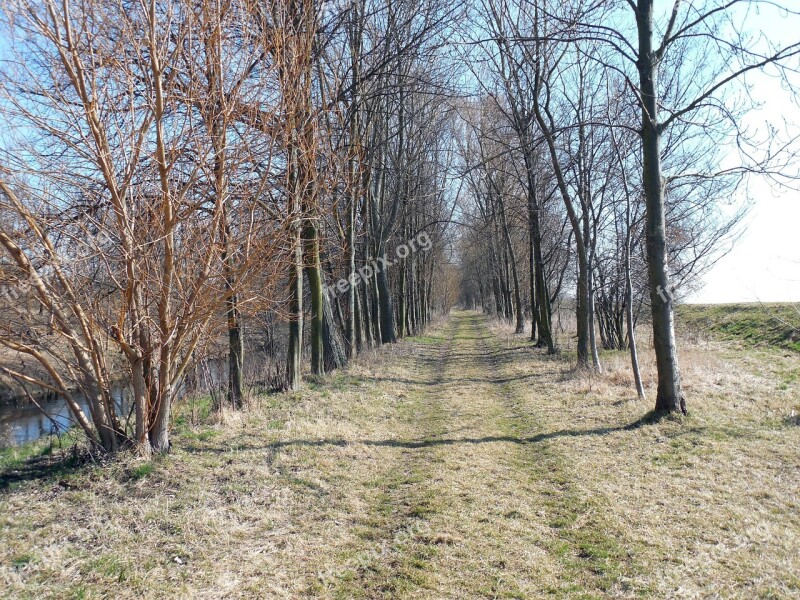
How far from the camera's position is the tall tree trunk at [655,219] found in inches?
306

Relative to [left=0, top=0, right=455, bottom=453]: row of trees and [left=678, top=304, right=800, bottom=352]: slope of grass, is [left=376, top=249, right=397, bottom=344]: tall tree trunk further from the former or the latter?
[left=0, top=0, right=455, bottom=453]: row of trees

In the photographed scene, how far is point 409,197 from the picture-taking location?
914 inches

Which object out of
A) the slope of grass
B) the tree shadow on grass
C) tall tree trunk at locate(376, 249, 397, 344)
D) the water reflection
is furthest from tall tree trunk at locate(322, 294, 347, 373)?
the slope of grass

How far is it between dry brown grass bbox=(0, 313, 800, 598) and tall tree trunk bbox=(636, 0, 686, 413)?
71 centimetres

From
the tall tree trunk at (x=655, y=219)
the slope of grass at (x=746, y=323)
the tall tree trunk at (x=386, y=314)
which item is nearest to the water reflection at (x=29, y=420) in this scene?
the tall tree trunk at (x=655, y=219)

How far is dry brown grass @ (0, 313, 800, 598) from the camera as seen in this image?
3598 millimetres

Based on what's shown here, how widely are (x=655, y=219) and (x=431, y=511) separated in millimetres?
5666

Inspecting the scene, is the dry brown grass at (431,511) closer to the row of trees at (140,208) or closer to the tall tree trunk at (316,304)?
the row of trees at (140,208)

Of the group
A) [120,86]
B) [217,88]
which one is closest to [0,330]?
[120,86]

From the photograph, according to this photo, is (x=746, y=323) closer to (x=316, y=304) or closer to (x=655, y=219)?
(x=655, y=219)

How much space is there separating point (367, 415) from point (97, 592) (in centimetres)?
563

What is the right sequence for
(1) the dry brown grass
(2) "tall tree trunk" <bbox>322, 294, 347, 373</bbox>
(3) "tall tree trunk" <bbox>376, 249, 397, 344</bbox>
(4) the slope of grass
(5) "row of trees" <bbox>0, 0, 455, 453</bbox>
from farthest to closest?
Answer: (3) "tall tree trunk" <bbox>376, 249, 397, 344</bbox> → (4) the slope of grass → (2) "tall tree trunk" <bbox>322, 294, 347, 373</bbox> → (5) "row of trees" <bbox>0, 0, 455, 453</bbox> → (1) the dry brown grass

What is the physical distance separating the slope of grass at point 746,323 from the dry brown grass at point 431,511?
32.0ft

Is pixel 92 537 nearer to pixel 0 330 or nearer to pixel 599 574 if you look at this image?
pixel 0 330
